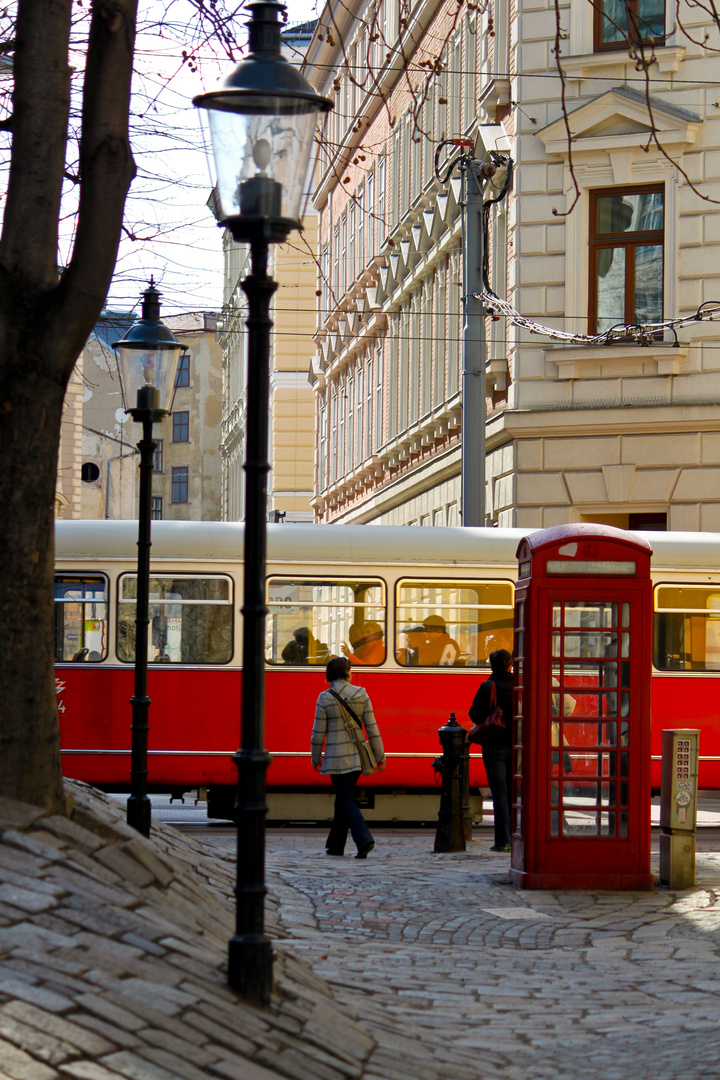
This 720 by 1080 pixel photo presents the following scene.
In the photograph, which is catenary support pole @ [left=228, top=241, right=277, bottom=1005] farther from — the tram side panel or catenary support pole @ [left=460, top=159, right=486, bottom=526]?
catenary support pole @ [left=460, top=159, right=486, bottom=526]

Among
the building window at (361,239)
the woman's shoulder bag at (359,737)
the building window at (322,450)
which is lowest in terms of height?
the woman's shoulder bag at (359,737)

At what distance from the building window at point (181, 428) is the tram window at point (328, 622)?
70401 mm

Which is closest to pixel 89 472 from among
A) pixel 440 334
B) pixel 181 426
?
pixel 181 426

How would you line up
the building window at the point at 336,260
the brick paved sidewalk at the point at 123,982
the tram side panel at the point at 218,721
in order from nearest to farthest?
the brick paved sidewalk at the point at 123,982 → the tram side panel at the point at 218,721 → the building window at the point at 336,260

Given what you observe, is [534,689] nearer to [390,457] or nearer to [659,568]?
[659,568]

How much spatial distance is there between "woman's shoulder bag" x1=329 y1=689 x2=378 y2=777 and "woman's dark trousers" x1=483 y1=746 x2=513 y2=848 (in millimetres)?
1153

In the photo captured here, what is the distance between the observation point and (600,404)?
22.4 metres

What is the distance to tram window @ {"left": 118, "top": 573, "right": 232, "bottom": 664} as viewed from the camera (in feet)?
52.4

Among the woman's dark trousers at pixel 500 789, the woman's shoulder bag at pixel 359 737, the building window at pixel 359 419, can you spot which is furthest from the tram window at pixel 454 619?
the building window at pixel 359 419

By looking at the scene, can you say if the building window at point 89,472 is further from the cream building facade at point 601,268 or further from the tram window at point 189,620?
the tram window at point 189,620

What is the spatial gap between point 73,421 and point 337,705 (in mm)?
38659

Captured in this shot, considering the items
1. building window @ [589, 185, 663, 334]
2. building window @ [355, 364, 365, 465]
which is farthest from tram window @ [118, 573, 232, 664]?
building window @ [355, 364, 365, 465]

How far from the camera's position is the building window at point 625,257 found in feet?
74.5

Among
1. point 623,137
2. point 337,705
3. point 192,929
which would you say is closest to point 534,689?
point 337,705
